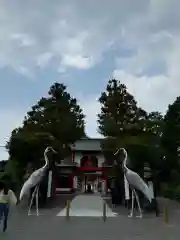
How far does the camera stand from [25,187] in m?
22.5

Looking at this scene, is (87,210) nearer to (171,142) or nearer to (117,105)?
(171,142)

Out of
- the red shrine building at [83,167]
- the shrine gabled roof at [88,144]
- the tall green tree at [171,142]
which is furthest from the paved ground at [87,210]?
the shrine gabled roof at [88,144]

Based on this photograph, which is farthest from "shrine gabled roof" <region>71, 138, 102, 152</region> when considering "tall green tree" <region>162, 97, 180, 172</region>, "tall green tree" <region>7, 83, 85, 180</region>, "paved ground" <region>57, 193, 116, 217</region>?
"paved ground" <region>57, 193, 116, 217</region>

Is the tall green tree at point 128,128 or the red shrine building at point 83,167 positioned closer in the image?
the tall green tree at point 128,128

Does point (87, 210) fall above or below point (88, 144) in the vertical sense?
below

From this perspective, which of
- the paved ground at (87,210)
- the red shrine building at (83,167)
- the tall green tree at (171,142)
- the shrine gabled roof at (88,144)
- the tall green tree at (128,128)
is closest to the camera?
the paved ground at (87,210)

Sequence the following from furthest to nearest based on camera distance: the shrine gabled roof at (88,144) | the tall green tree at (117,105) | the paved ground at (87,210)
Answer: the shrine gabled roof at (88,144)
the tall green tree at (117,105)
the paved ground at (87,210)

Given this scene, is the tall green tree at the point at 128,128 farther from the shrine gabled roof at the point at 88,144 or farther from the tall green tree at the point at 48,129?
the shrine gabled roof at the point at 88,144

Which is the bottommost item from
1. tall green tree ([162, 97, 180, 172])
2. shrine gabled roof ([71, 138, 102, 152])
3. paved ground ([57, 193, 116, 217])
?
paved ground ([57, 193, 116, 217])

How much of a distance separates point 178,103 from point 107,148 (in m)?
17.0

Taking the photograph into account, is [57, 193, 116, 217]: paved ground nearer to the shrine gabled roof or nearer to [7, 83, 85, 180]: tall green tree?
[7, 83, 85, 180]: tall green tree

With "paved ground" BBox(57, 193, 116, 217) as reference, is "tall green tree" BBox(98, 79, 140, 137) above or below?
above

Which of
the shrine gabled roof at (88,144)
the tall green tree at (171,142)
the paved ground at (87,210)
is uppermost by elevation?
the shrine gabled roof at (88,144)

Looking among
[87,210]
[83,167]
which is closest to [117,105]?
[83,167]
